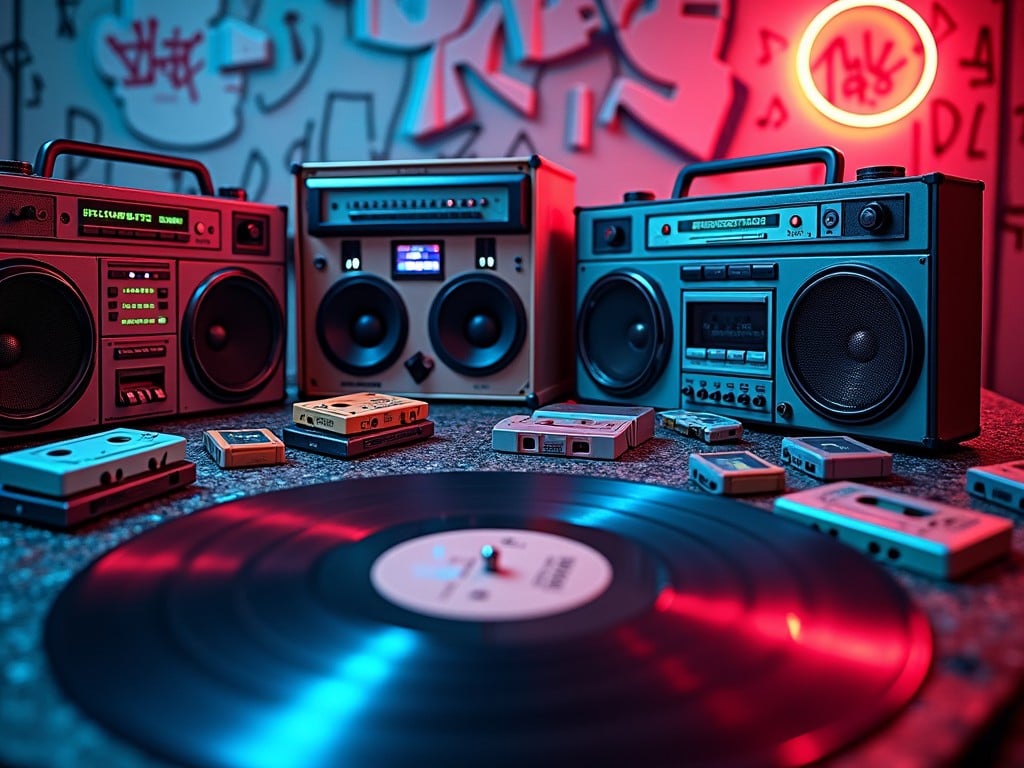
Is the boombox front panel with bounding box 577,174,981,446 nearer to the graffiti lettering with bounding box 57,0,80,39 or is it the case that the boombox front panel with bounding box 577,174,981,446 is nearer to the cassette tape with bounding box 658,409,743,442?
the cassette tape with bounding box 658,409,743,442

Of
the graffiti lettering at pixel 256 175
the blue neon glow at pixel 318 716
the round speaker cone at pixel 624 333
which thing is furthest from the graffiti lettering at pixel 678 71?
the blue neon glow at pixel 318 716

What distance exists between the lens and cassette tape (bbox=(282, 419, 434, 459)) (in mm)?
1008

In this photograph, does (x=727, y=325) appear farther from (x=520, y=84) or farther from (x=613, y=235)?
(x=520, y=84)

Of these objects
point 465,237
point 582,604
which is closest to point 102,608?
point 582,604

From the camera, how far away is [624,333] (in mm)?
1395

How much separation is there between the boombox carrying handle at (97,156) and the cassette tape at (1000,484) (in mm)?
1200

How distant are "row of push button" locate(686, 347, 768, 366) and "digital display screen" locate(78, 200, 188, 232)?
809mm

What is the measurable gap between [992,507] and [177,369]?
3.59ft

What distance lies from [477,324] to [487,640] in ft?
3.40

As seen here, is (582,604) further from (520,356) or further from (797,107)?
(797,107)

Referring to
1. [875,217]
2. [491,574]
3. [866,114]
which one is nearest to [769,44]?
[866,114]

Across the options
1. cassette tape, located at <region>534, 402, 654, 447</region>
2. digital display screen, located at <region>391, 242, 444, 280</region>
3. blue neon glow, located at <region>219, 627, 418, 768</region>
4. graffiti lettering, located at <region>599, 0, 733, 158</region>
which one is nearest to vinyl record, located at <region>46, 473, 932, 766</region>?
blue neon glow, located at <region>219, 627, 418, 768</region>

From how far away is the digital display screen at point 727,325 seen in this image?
1.22m

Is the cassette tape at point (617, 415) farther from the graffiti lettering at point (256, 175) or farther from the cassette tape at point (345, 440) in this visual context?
the graffiti lettering at point (256, 175)
